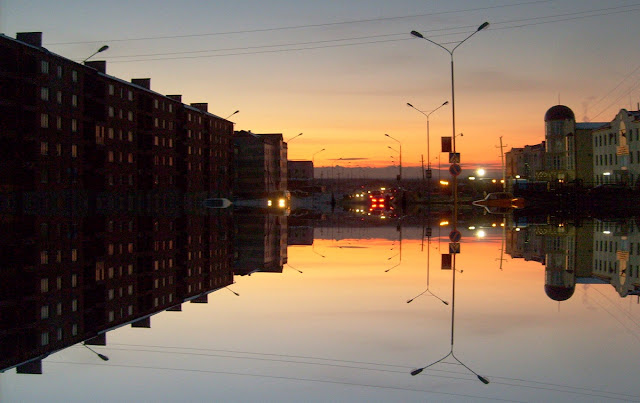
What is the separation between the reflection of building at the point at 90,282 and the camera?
1093 centimetres

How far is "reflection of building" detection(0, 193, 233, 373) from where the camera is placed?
10.9 metres

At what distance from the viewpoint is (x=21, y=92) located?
60.2 m

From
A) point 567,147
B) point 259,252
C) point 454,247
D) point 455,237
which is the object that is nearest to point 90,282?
point 259,252

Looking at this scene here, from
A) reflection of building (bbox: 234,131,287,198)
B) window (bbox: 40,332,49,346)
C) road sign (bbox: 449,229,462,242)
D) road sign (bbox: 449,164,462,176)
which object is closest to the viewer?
window (bbox: 40,332,49,346)

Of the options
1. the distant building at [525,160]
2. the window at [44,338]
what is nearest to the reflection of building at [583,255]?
the window at [44,338]

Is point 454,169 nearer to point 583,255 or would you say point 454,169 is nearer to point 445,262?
point 583,255

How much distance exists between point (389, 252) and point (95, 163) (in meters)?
56.5

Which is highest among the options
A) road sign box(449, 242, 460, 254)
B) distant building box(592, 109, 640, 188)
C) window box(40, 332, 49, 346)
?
distant building box(592, 109, 640, 188)

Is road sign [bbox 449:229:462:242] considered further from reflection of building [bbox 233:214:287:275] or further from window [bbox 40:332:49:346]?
window [bbox 40:332:49:346]

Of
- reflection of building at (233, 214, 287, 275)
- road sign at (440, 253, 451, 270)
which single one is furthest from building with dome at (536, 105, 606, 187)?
road sign at (440, 253, 451, 270)

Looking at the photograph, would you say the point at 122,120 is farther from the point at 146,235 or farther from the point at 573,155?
the point at 573,155

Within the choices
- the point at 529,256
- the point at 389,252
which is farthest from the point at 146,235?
the point at 529,256

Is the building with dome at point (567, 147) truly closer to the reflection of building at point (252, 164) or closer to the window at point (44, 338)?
Answer: the reflection of building at point (252, 164)

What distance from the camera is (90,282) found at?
1736 cm
